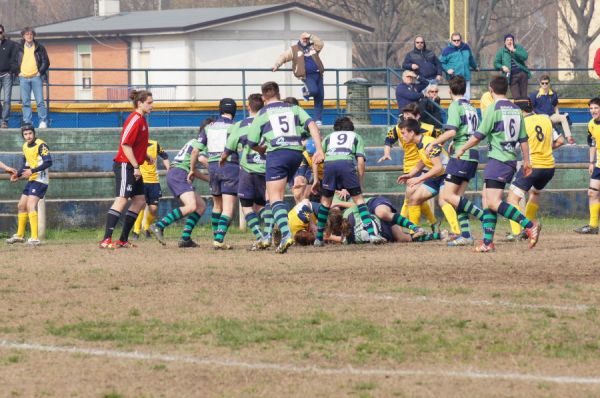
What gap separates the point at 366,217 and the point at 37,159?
16.2 ft

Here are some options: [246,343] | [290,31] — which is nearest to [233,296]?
[246,343]

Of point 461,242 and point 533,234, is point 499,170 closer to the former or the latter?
point 533,234

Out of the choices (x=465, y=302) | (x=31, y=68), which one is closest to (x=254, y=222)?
(x=465, y=302)

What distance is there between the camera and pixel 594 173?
20109 mm

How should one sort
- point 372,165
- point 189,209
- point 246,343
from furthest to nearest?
point 372,165 → point 189,209 → point 246,343

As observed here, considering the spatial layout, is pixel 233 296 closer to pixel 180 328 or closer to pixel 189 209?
pixel 180 328

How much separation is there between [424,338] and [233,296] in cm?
275

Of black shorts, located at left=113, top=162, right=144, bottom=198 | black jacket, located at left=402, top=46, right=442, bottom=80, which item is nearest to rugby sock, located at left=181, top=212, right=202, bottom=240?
black shorts, located at left=113, top=162, right=144, bottom=198

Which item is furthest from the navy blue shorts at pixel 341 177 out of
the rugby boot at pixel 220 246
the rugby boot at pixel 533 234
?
the rugby boot at pixel 533 234

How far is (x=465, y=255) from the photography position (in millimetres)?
15422

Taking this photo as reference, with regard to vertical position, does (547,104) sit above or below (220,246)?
above

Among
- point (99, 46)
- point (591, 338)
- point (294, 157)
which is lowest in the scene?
point (591, 338)

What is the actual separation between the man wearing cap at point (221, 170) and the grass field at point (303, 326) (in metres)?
1.44

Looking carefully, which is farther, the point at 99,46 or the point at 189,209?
the point at 99,46
